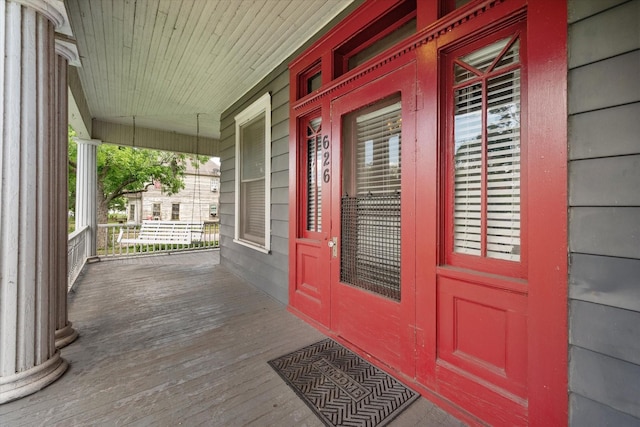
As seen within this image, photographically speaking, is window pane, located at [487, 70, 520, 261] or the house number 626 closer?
window pane, located at [487, 70, 520, 261]

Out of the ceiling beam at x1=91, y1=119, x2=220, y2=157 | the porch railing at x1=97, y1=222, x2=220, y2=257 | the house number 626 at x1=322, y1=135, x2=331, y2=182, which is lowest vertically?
the porch railing at x1=97, y1=222, x2=220, y2=257

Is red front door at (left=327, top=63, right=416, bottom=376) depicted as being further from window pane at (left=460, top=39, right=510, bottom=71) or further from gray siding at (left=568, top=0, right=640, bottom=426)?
gray siding at (left=568, top=0, right=640, bottom=426)

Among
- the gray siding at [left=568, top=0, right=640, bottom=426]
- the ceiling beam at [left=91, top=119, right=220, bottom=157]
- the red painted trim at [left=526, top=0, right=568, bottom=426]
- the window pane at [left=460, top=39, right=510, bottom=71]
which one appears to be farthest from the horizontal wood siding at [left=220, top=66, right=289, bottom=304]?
the ceiling beam at [left=91, top=119, right=220, bottom=157]

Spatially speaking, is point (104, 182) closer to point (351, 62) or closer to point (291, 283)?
point (291, 283)

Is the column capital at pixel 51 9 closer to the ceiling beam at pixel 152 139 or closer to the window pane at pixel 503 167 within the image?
the window pane at pixel 503 167

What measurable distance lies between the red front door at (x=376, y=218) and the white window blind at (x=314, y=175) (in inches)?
12.3

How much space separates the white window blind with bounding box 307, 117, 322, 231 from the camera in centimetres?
267

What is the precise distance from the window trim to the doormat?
1.63 metres

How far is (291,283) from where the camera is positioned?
297 cm

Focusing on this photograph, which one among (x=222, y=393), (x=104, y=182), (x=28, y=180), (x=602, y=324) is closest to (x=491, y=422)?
(x=602, y=324)

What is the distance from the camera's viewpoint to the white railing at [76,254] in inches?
149

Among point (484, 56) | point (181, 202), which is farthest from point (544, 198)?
point (181, 202)

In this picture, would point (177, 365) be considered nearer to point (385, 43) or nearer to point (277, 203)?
point (277, 203)

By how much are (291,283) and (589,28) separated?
9.06ft
